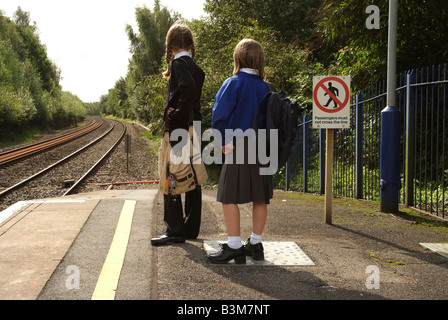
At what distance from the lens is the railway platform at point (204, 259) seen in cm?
306

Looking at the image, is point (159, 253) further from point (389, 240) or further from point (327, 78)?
point (327, 78)

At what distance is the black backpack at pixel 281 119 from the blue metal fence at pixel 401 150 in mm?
2723

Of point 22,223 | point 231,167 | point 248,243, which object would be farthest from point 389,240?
point 22,223

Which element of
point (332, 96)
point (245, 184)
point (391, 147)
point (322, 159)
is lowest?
point (322, 159)

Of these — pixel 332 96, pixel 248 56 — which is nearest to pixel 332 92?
pixel 332 96

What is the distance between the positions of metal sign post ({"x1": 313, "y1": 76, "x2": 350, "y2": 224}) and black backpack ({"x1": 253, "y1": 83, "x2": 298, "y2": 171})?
1.97 metres

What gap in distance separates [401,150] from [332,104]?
16.9 feet

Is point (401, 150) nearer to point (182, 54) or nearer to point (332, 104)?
point (332, 104)

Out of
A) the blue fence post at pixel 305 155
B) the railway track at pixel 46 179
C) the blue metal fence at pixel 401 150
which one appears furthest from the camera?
the railway track at pixel 46 179

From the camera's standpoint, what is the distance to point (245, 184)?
3732 millimetres

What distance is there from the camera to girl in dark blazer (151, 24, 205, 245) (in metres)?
4.03

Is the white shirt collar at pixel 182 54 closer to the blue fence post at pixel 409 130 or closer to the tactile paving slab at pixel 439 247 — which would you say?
the tactile paving slab at pixel 439 247

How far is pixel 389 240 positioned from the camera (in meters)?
4.74

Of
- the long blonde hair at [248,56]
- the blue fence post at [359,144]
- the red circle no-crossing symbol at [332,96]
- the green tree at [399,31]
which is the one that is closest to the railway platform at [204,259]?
the red circle no-crossing symbol at [332,96]
